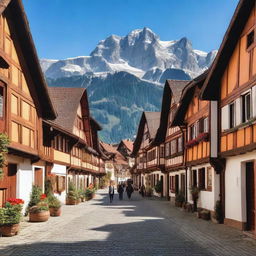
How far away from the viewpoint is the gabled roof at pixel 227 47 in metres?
15.6

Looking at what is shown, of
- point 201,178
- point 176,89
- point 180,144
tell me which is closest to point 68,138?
point 180,144

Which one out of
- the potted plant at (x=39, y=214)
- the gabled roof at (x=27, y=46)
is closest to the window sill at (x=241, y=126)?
the potted plant at (x=39, y=214)

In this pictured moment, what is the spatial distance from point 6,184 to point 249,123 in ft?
34.2

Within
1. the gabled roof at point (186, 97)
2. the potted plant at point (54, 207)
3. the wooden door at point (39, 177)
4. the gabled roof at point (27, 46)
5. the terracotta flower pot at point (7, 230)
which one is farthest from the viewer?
the wooden door at point (39, 177)

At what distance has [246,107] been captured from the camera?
1608 centimetres

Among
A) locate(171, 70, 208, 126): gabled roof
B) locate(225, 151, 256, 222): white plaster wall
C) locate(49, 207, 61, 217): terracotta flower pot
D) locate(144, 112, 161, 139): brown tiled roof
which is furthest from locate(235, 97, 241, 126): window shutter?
locate(144, 112, 161, 139): brown tiled roof

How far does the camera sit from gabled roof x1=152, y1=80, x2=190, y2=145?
32438 mm

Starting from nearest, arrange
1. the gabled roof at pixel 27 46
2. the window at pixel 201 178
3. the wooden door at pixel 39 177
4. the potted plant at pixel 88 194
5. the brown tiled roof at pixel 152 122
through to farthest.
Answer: the gabled roof at pixel 27 46 < the window at pixel 201 178 < the wooden door at pixel 39 177 < the potted plant at pixel 88 194 < the brown tiled roof at pixel 152 122

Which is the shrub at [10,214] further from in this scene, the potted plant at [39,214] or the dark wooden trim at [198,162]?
the dark wooden trim at [198,162]

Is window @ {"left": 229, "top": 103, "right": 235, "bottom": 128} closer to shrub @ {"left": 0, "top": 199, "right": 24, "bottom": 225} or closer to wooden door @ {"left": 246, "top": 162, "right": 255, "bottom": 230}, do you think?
wooden door @ {"left": 246, "top": 162, "right": 255, "bottom": 230}

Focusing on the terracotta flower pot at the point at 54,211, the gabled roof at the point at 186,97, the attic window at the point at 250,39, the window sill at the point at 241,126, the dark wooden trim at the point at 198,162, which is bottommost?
the terracotta flower pot at the point at 54,211

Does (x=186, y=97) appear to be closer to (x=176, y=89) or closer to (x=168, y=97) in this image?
(x=176, y=89)

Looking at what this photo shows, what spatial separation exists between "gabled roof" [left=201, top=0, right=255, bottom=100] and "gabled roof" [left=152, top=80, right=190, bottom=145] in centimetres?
1128

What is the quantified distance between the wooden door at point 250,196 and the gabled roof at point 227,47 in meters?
4.17
